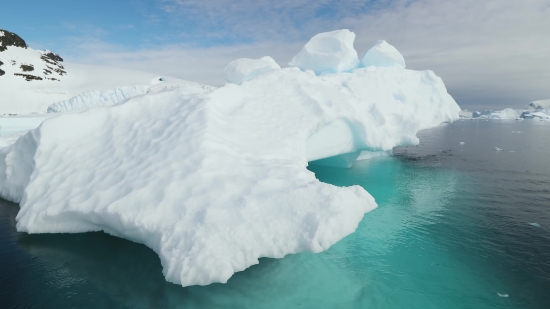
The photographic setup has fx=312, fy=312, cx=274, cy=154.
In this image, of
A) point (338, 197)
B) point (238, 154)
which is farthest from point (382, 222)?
point (238, 154)

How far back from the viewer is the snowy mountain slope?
36656 mm

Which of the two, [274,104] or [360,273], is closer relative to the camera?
[360,273]

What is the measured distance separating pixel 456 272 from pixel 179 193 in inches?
259

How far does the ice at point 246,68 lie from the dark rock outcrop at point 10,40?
46479mm

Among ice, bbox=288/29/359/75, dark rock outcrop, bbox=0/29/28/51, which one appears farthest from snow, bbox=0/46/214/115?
ice, bbox=288/29/359/75

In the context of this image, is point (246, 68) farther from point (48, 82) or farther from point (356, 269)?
point (48, 82)

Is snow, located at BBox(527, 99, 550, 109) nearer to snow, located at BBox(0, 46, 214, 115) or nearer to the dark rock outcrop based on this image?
snow, located at BBox(0, 46, 214, 115)

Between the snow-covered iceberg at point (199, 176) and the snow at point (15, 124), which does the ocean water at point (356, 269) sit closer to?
the snow-covered iceberg at point (199, 176)

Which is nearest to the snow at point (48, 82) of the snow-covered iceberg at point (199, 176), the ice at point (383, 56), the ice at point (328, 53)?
the ice at point (328, 53)

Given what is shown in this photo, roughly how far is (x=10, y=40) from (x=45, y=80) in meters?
16.1

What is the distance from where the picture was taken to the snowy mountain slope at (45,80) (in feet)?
120

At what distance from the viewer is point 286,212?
6.00m

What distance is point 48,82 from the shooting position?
42.3 meters

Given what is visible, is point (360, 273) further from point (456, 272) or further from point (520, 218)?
point (520, 218)
